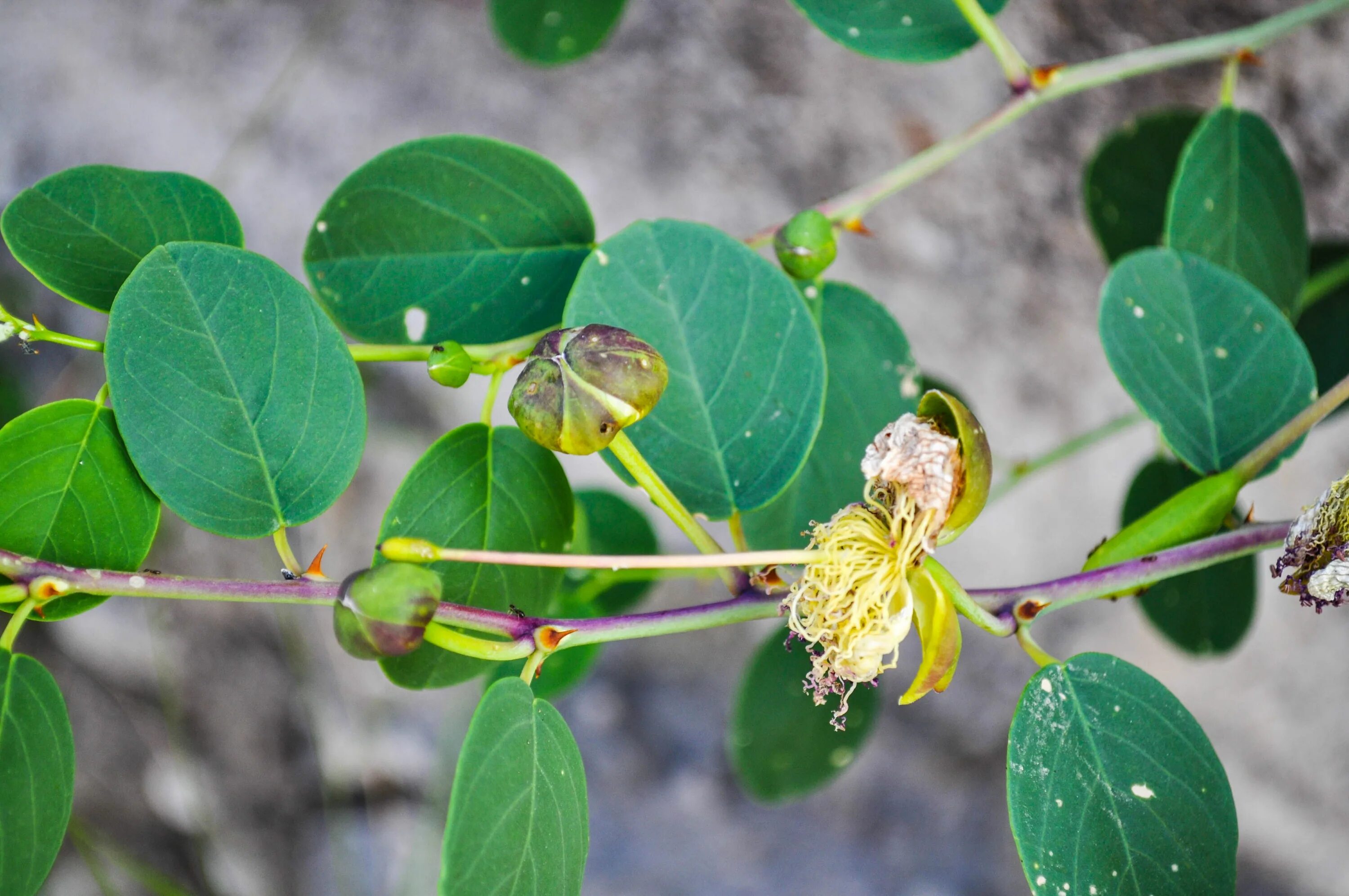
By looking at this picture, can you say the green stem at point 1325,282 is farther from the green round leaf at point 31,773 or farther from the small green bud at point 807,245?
the green round leaf at point 31,773

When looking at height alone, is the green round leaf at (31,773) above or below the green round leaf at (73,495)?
below

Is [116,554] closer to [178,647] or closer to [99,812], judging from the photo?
[178,647]

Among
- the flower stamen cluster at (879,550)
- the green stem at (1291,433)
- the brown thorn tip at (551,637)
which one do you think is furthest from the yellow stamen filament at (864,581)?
the green stem at (1291,433)

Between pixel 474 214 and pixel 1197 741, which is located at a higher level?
pixel 474 214

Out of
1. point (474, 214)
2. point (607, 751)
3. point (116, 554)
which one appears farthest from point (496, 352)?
point (607, 751)

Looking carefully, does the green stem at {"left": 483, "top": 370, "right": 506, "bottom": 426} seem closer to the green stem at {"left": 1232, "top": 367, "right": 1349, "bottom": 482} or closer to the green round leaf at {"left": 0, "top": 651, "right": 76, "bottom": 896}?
the green round leaf at {"left": 0, "top": 651, "right": 76, "bottom": 896}

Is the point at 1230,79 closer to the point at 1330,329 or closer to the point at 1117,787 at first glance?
the point at 1330,329

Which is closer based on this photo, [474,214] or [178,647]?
[474,214]
